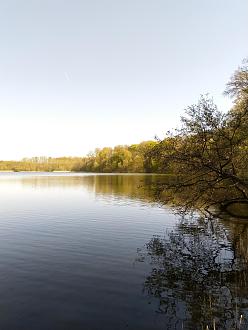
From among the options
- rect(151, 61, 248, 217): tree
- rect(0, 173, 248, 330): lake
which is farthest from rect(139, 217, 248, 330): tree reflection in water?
rect(151, 61, 248, 217): tree

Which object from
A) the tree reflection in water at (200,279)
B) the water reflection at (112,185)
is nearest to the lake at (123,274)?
the tree reflection in water at (200,279)

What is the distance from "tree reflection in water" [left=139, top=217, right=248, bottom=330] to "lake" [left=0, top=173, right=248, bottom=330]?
5 cm

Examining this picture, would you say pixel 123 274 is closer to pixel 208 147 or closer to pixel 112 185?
pixel 208 147

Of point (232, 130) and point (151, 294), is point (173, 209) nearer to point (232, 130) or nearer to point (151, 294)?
point (232, 130)

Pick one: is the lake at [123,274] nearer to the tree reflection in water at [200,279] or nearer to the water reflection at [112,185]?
the tree reflection in water at [200,279]

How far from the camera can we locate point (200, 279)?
61.2 feet

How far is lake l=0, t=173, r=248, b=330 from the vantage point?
13844 millimetres

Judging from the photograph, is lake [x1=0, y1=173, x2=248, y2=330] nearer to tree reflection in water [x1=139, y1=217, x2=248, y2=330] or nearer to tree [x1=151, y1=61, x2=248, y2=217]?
tree reflection in water [x1=139, y1=217, x2=248, y2=330]

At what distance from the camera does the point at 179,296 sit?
53.1 feet

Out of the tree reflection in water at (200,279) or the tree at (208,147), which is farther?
the tree at (208,147)

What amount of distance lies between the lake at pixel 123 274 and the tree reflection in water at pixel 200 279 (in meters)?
0.05

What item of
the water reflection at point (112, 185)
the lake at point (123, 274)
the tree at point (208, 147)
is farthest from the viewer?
the water reflection at point (112, 185)

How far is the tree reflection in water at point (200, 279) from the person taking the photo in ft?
45.7

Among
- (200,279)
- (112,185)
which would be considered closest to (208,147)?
(200,279)
